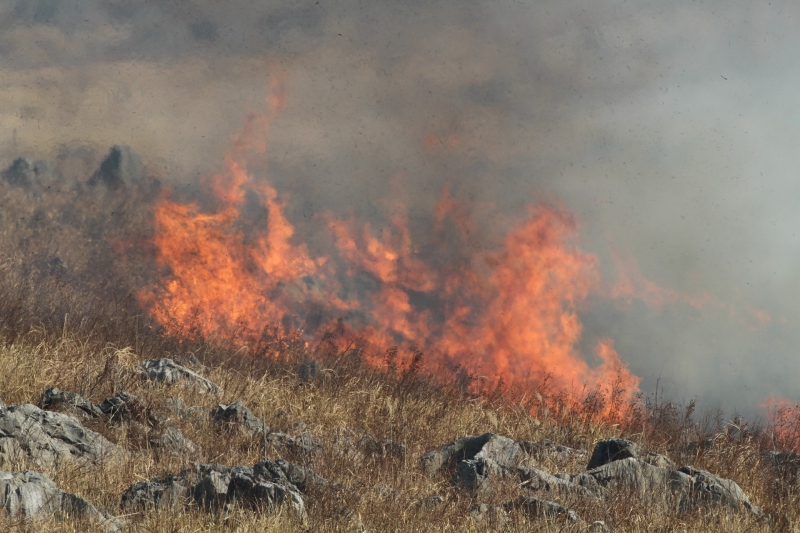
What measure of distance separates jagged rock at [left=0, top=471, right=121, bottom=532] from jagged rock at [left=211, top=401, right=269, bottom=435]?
8.72 feet

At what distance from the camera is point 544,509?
516 centimetres

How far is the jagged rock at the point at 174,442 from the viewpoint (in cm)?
632

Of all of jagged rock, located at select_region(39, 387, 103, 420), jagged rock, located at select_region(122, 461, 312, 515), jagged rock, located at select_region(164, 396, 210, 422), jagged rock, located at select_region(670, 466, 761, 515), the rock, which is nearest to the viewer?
jagged rock, located at select_region(122, 461, 312, 515)

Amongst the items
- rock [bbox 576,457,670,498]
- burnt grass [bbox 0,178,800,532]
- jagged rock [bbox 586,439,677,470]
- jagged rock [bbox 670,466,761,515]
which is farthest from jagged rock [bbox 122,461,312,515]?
jagged rock [bbox 586,439,677,470]

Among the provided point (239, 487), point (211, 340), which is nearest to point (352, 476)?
point (239, 487)

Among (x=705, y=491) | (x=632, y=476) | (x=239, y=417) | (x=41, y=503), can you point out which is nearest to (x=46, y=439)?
(x=41, y=503)

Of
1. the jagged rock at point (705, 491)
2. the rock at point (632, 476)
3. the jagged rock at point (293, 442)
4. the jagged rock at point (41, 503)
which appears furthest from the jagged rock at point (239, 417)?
the jagged rock at point (705, 491)

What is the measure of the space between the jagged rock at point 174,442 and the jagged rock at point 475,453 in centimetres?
228

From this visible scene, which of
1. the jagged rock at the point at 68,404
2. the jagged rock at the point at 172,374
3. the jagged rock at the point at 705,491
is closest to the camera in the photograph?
the jagged rock at the point at 705,491

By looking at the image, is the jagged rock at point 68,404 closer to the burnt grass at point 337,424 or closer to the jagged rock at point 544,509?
the burnt grass at point 337,424

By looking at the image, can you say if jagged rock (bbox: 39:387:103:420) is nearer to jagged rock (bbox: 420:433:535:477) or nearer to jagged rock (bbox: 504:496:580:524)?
jagged rock (bbox: 420:433:535:477)

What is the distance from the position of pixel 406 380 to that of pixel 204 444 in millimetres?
4518

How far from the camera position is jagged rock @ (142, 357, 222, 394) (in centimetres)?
880

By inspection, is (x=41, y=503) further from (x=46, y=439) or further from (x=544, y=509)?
(x=544, y=509)
